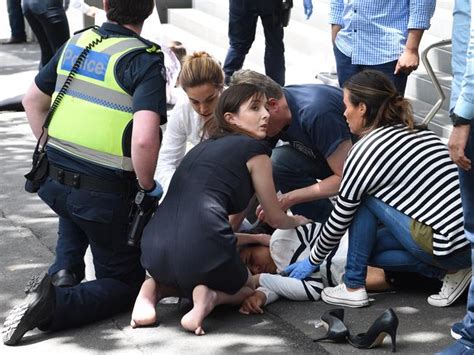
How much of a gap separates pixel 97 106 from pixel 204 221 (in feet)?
2.44

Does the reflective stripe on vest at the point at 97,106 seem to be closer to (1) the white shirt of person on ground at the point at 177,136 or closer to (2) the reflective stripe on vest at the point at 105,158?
(2) the reflective stripe on vest at the point at 105,158

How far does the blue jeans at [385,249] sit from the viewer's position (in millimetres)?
5094

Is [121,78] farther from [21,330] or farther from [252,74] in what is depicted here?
[21,330]

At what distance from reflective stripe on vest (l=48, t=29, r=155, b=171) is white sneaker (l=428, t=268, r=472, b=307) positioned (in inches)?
62.7

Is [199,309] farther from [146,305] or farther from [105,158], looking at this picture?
[105,158]

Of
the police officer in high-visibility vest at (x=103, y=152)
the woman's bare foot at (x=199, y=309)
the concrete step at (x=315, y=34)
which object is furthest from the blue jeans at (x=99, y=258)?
the concrete step at (x=315, y=34)

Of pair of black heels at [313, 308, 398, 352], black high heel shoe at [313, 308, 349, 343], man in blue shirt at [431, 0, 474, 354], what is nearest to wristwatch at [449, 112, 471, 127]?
man in blue shirt at [431, 0, 474, 354]

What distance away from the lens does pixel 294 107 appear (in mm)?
5625

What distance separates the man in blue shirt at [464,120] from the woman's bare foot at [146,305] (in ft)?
4.57

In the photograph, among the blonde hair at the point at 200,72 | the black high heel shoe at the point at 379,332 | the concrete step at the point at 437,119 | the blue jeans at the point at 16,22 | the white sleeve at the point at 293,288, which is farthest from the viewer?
the blue jeans at the point at 16,22

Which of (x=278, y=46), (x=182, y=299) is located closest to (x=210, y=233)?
(x=182, y=299)

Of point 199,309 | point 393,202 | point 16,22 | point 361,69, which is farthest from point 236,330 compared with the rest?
point 16,22

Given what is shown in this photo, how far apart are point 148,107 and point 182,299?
1.05 meters

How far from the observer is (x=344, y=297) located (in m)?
5.25
